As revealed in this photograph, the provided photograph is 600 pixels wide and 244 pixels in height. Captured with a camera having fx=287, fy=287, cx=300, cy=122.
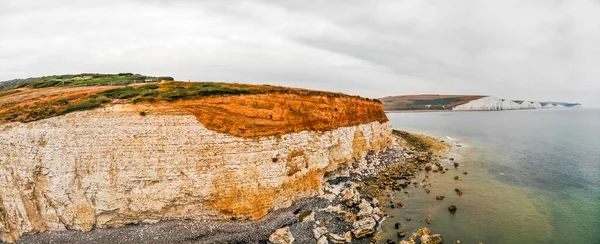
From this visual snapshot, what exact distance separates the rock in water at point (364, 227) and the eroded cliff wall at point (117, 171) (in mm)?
7306

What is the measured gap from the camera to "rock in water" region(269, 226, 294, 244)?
→ 19.1 meters

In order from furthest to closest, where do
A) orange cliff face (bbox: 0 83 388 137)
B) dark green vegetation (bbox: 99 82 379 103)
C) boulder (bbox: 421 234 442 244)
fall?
dark green vegetation (bbox: 99 82 379 103) → orange cliff face (bbox: 0 83 388 137) → boulder (bbox: 421 234 442 244)

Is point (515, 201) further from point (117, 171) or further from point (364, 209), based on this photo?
point (117, 171)

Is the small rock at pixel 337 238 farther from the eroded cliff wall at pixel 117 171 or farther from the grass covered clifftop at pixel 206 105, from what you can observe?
the grass covered clifftop at pixel 206 105

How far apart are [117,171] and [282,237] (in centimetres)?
1209

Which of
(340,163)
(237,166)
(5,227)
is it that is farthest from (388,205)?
(5,227)

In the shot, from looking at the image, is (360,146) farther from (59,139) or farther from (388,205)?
(59,139)

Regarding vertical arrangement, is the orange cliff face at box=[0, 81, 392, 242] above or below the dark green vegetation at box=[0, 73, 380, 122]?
below

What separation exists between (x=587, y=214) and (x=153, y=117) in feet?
115

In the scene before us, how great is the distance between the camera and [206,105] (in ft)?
70.0

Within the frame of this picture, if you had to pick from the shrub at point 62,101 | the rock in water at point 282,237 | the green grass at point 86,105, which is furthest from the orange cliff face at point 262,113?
the shrub at point 62,101

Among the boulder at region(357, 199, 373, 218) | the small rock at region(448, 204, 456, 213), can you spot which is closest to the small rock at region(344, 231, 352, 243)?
the boulder at region(357, 199, 373, 218)

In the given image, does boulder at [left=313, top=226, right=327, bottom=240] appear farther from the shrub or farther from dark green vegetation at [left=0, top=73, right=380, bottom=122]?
the shrub

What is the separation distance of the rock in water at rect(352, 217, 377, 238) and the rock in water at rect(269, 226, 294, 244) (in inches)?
188
